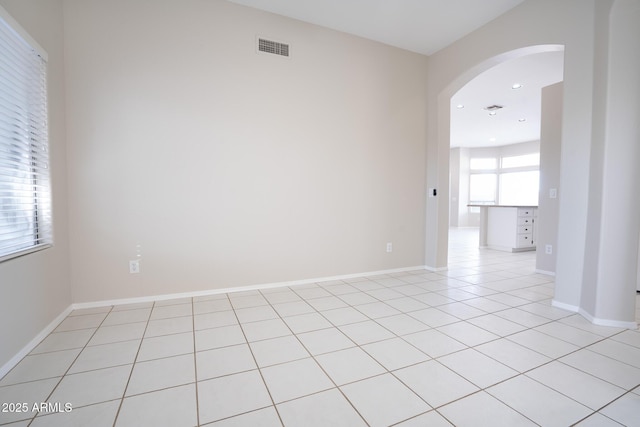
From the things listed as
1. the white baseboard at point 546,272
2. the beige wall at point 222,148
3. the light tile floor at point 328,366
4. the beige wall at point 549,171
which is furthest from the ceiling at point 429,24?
the light tile floor at point 328,366

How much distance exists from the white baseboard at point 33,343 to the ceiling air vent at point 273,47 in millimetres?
3177

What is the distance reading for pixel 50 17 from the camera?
234 centimetres

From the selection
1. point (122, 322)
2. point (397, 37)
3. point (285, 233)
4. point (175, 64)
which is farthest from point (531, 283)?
point (175, 64)

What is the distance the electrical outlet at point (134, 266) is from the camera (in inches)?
112

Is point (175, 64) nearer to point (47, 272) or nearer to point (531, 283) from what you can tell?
point (47, 272)

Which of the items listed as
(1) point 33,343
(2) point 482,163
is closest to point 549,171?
(1) point 33,343

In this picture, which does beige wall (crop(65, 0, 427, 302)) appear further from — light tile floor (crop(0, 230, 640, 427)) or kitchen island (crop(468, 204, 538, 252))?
kitchen island (crop(468, 204, 538, 252))

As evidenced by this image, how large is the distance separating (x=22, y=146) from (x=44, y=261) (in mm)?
856

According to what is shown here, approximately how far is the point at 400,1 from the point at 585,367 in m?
3.52

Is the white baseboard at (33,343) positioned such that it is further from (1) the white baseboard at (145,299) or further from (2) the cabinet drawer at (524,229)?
(2) the cabinet drawer at (524,229)

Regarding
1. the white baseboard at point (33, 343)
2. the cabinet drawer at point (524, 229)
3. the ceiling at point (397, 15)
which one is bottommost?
the white baseboard at point (33, 343)

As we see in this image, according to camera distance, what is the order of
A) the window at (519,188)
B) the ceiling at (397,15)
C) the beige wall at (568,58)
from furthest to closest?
1. the window at (519,188)
2. the ceiling at (397,15)
3. the beige wall at (568,58)

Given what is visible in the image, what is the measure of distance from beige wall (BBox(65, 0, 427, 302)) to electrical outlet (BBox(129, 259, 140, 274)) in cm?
5

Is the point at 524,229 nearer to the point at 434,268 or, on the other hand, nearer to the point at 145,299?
the point at 434,268
